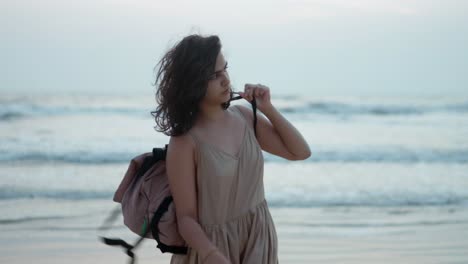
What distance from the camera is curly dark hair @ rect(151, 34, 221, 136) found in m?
2.88

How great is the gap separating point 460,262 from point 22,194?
17.6ft

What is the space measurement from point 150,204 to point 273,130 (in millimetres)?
532

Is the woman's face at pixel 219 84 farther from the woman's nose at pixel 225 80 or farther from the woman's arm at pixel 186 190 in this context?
the woman's arm at pixel 186 190

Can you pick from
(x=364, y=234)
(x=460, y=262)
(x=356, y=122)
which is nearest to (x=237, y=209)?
(x=460, y=262)

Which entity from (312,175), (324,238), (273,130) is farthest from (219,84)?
(312,175)

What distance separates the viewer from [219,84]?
291 cm

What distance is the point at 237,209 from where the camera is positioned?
9.89ft

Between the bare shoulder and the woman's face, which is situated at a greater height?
the woman's face

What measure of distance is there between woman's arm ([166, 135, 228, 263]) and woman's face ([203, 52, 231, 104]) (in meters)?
0.17

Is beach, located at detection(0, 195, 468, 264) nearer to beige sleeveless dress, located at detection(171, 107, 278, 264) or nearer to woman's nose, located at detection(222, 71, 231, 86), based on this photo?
beige sleeveless dress, located at detection(171, 107, 278, 264)

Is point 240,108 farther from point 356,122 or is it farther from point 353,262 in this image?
point 356,122

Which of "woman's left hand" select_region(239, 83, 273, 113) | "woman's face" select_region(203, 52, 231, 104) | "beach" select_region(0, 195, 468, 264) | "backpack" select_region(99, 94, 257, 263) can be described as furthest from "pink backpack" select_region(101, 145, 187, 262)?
"beach" select_region(0, 195, 468, 264)

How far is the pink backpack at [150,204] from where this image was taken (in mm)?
2945

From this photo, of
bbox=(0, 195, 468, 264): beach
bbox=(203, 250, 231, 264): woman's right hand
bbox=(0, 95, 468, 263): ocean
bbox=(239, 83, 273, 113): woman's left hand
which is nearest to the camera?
bbox=(203, 250, 231, 264): woman's right hand
